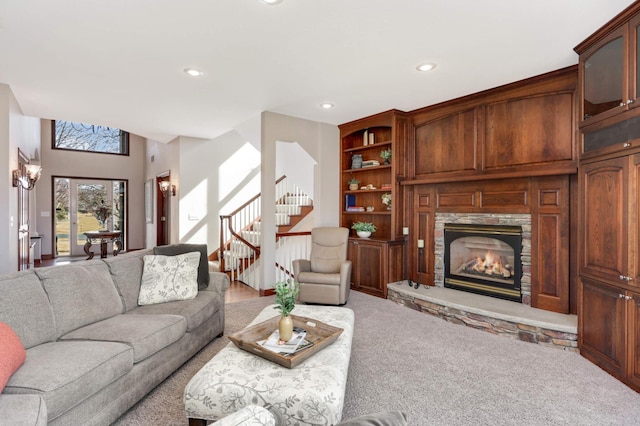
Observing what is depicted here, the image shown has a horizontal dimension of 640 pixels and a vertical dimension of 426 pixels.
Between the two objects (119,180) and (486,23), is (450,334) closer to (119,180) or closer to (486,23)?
(486,23)

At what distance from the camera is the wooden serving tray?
6.23ft

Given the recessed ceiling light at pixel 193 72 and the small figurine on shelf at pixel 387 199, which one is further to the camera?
the small figurine on shelf at pixel 387 199

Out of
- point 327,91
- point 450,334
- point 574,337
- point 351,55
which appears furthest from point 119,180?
point 574,337

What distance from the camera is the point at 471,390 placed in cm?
236

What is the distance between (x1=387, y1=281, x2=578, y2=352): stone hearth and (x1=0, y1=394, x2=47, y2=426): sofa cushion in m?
3.58

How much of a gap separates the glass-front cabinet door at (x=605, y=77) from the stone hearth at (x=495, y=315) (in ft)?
6.26

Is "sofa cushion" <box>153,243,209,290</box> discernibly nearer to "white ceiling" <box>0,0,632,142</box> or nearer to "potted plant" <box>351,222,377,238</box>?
"white ceiling" <box>0,0,632,142</box>

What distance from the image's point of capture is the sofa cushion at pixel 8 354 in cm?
151

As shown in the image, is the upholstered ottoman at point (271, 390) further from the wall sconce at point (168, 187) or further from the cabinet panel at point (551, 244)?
the wall sconce at point (168, 187)

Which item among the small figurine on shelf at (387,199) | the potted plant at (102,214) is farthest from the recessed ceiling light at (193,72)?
the potted plant at (102,214)

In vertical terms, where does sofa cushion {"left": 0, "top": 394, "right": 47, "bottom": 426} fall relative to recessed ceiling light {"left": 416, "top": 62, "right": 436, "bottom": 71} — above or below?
below

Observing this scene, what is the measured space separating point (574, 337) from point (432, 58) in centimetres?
289

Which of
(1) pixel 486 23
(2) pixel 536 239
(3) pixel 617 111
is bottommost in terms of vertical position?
(2) pixel 536 239

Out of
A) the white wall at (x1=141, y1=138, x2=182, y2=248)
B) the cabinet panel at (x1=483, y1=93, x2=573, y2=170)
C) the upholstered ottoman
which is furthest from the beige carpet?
the white wall at (x1=141, y1=138, x2=182, y2=248)
